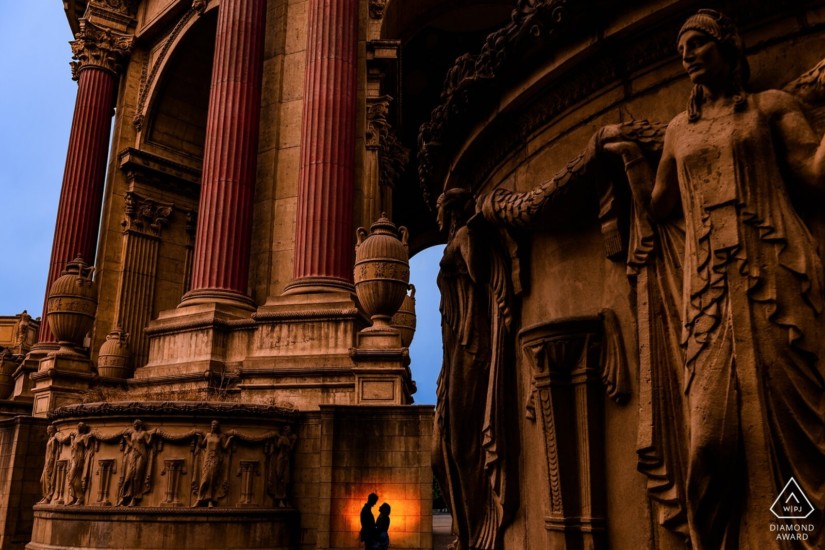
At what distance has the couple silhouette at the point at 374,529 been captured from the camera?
9.30 metres

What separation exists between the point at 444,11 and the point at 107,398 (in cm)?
1923

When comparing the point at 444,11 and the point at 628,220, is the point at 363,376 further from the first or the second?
the point at 444,11

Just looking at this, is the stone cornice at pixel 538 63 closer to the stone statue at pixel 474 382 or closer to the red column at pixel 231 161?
the stone statue at pixel 474 382

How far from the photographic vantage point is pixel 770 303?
81.5 inches

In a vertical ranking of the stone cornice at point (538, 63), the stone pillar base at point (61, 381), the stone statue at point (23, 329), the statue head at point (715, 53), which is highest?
the stone statue at point (23, 329)

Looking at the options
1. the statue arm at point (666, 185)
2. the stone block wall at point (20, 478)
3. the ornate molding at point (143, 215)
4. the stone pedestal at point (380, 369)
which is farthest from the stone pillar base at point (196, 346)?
the statue arm at point (666, 185)

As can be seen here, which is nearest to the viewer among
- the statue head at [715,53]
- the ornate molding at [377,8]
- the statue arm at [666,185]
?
the statue head at [715,53]

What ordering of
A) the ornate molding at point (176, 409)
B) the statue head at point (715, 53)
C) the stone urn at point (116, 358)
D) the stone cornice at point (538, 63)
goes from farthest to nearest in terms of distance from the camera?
the stone urn at point (116, 358) < the ornate molding at point (176, 409) < the stone cornice at point (538, 63) < the statue head at point (715, 53)

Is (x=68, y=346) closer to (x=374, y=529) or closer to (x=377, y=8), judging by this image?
(x=374, y=529)

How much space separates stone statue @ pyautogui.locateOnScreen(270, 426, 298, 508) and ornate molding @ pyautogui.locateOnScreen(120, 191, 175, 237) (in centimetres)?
1685

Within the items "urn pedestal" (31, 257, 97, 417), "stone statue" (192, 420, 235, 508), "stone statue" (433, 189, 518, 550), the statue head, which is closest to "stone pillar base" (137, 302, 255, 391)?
"urn pedestal" (31, 257, 97, 417)

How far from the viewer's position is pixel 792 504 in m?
1.97

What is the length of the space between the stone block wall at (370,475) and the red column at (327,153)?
15.7 feet

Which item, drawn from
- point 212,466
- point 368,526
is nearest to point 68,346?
point 212,466
